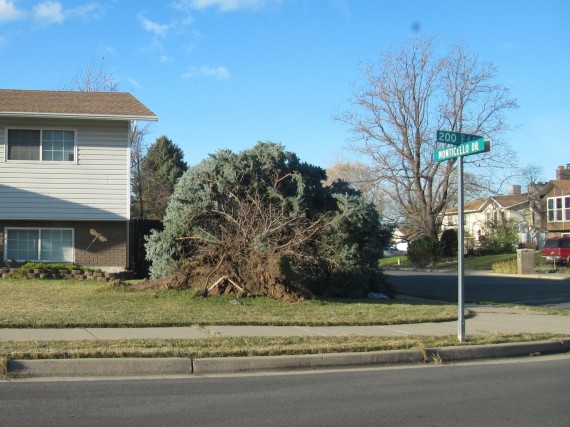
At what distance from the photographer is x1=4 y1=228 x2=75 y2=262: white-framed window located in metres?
21.0

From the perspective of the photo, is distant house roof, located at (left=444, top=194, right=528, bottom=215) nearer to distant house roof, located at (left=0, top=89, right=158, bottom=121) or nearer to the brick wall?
distant house roof, located at (left=0, top=89, right=158, bottom=121)

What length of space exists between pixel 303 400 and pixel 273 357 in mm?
1678

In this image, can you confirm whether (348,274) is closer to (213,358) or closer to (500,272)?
(213,358)

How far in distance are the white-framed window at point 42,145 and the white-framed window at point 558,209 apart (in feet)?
155

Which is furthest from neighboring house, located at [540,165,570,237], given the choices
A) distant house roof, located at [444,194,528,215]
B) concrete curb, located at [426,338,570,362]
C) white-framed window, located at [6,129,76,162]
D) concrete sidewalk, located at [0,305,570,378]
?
concrete curb, located at [426,338,570,362]

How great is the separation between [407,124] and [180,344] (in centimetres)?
3875

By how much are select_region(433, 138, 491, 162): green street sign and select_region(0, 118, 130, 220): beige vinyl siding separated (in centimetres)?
1314

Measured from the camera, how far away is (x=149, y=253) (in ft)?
54.8

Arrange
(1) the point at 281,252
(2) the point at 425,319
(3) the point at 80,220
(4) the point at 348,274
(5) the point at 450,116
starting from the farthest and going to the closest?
(5) the point at 450,116 → (3) the point at 80,220 → (4) the point at 348,274 → (1) the point at 281,252 → (2) the point at 425,319

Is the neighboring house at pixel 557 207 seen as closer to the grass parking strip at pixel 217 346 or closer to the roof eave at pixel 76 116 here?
→ the roof eave at pixel 76 116

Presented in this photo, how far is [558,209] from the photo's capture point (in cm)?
5700

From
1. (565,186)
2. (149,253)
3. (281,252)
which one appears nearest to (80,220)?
(149,253)

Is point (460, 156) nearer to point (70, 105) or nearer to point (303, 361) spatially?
point (303, 361)

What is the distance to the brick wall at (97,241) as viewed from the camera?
20906 mm
